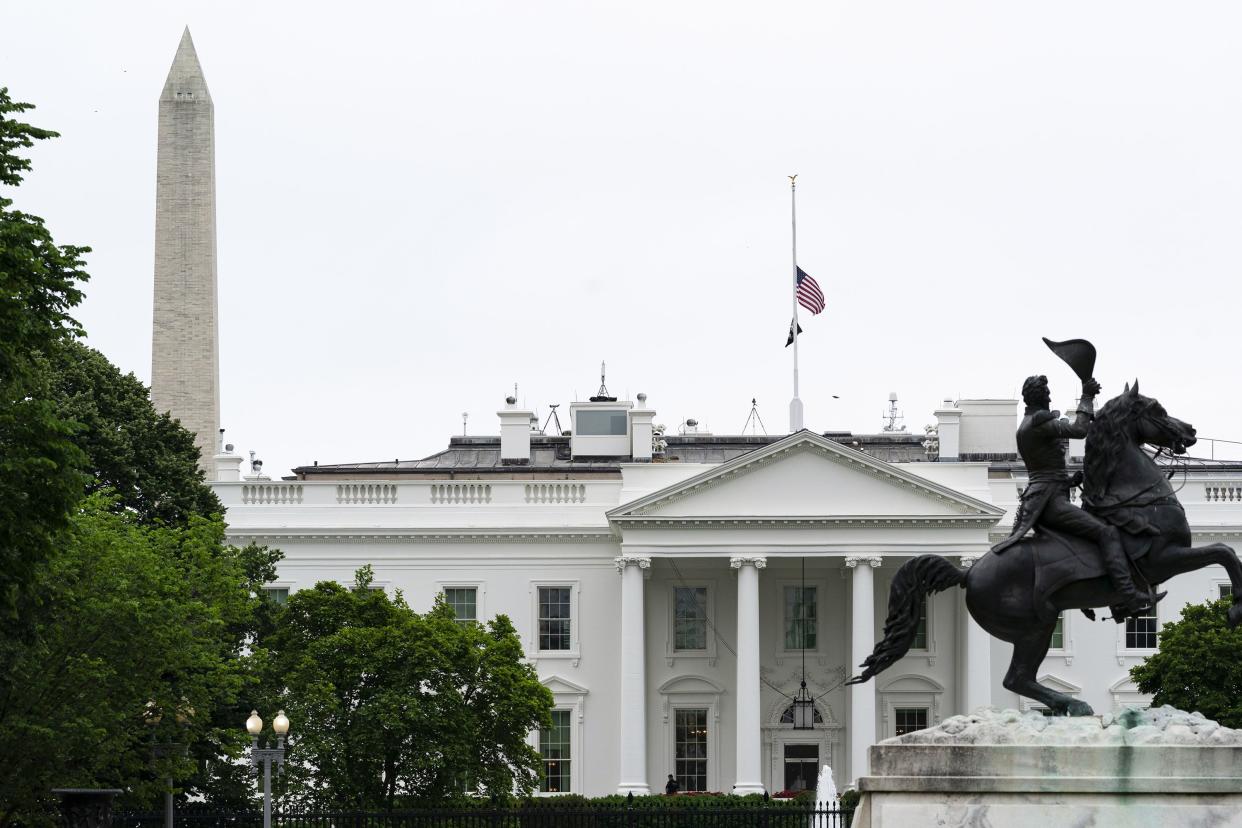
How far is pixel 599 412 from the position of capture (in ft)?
241

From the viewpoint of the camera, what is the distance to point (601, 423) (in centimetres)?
7325

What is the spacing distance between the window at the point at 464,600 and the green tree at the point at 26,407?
35454mm

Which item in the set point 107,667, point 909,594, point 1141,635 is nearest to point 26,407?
point 107,667

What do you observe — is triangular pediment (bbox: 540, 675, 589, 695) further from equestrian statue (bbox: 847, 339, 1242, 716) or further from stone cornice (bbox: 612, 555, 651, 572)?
equestrian statue (bbox: 847, 339, 1242, 716)

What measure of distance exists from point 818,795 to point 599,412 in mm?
22240

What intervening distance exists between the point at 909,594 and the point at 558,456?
5535 centimetres

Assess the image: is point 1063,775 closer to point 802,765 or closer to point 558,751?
point 558,751

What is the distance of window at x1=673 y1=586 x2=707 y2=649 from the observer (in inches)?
2494

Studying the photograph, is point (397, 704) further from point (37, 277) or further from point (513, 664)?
point (37, 277)

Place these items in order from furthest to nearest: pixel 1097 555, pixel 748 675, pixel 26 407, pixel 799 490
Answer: pixel 799 490, pixel 748 675, pixel 26 407, pixel 1097 555

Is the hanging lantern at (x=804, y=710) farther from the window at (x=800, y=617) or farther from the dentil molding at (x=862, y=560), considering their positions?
the dentil molding at (x=862, y=560)

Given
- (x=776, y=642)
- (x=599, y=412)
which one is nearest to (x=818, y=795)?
(x=776, y=642)

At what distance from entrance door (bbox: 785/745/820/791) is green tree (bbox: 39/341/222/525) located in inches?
772

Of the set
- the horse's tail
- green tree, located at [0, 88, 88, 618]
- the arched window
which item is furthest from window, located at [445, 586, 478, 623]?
the horse's tail
